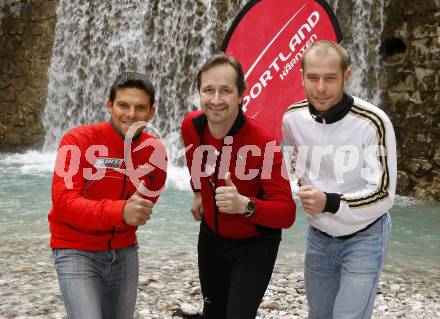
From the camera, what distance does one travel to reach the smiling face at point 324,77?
276 cm

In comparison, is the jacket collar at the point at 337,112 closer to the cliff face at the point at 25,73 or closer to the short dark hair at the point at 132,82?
the short dark hair at the point at 132,82

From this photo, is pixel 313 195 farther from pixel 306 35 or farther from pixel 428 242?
pixel 428 242

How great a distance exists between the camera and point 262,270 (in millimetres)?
2898

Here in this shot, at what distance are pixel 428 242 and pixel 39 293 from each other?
5.14m

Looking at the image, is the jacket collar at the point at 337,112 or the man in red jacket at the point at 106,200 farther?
the jacket collar at the point at 337,112

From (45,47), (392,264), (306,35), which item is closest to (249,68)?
(306,35)

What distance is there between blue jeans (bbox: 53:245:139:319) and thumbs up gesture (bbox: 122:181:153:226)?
37 centimetres

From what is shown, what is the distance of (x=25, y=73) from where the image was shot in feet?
50.4

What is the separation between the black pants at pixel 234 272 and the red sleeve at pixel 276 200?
17cm

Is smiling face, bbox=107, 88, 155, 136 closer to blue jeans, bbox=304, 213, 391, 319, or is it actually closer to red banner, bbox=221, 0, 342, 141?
blue jeans, bbox=304, 213, 391, 319

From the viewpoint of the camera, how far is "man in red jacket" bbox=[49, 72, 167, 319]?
8.55ft

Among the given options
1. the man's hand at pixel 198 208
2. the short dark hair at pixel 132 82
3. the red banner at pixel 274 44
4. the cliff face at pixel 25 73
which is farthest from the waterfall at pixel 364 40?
the short dark hair at pixel 132 82

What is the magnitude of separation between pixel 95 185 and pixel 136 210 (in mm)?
381

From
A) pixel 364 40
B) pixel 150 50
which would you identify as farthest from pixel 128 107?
pixel 150 50
